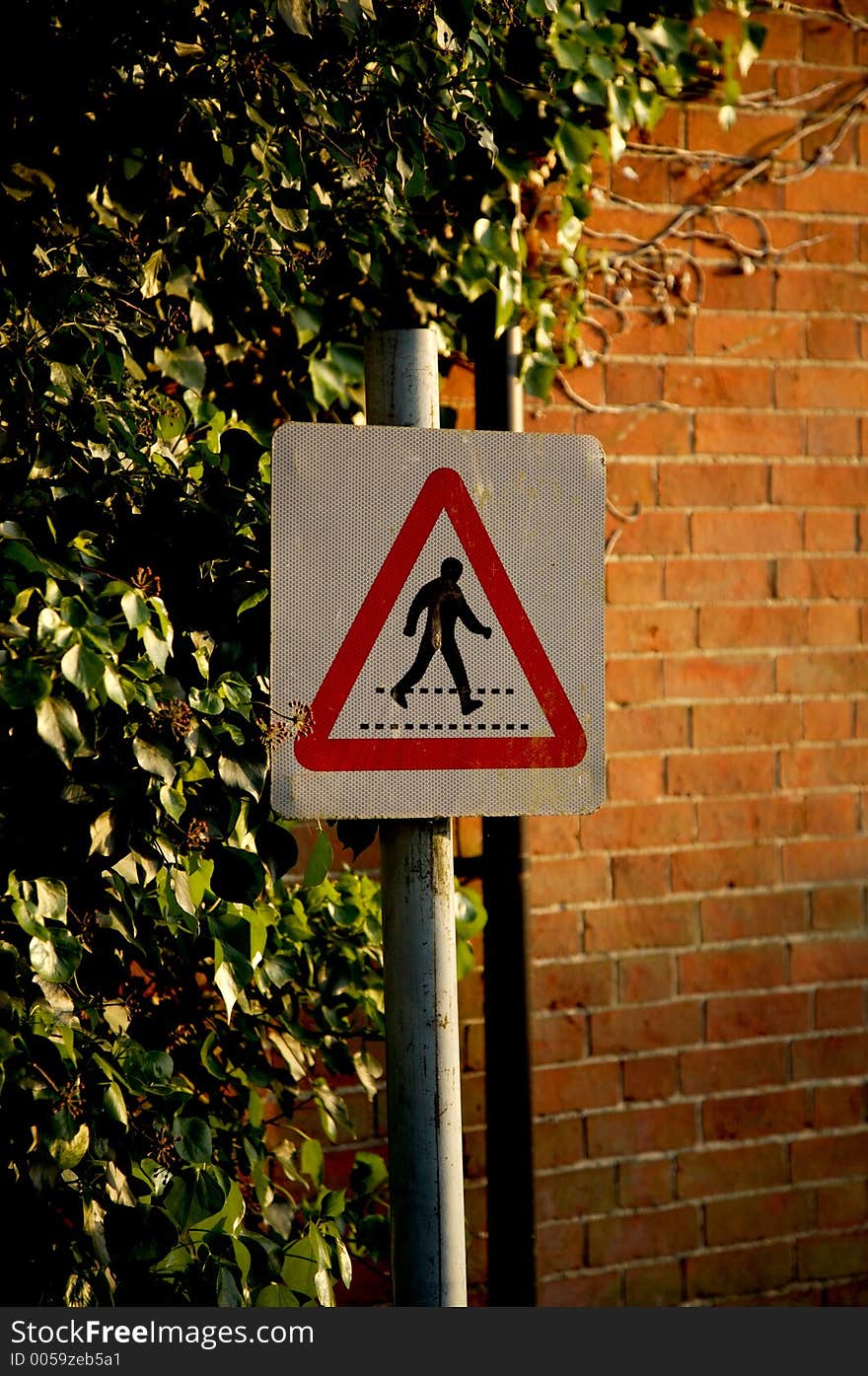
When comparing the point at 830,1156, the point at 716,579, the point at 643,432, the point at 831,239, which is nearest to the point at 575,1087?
the point at 830,1156

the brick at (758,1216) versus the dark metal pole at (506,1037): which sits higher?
the dark metal pole at (506,1037)

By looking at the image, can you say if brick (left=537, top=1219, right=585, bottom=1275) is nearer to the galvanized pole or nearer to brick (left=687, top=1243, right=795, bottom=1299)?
brick (left=687, top=1243, right=795, bottom=1299)

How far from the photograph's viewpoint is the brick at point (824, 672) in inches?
123

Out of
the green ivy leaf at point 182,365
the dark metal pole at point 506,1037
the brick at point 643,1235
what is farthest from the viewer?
the brick at point 643,1235

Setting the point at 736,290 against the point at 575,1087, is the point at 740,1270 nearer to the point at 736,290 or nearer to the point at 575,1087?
the point at 575,1087

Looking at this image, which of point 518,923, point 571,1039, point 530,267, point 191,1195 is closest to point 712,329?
point 530,267

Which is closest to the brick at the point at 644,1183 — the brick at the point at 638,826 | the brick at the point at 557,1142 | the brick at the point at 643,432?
the brick at the point at 557,1142

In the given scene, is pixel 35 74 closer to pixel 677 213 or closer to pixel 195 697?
pixel 195 697

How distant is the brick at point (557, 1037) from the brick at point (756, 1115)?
1.13 ft

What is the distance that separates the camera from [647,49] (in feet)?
9.30

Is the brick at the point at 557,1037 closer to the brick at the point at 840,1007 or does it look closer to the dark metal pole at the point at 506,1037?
the dark metal pole at the point at 506,1037

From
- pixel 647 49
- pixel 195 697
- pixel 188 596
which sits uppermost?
pixel 647 49

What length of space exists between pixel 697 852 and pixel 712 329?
1.15 m

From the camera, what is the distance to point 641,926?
3029 millimetres
